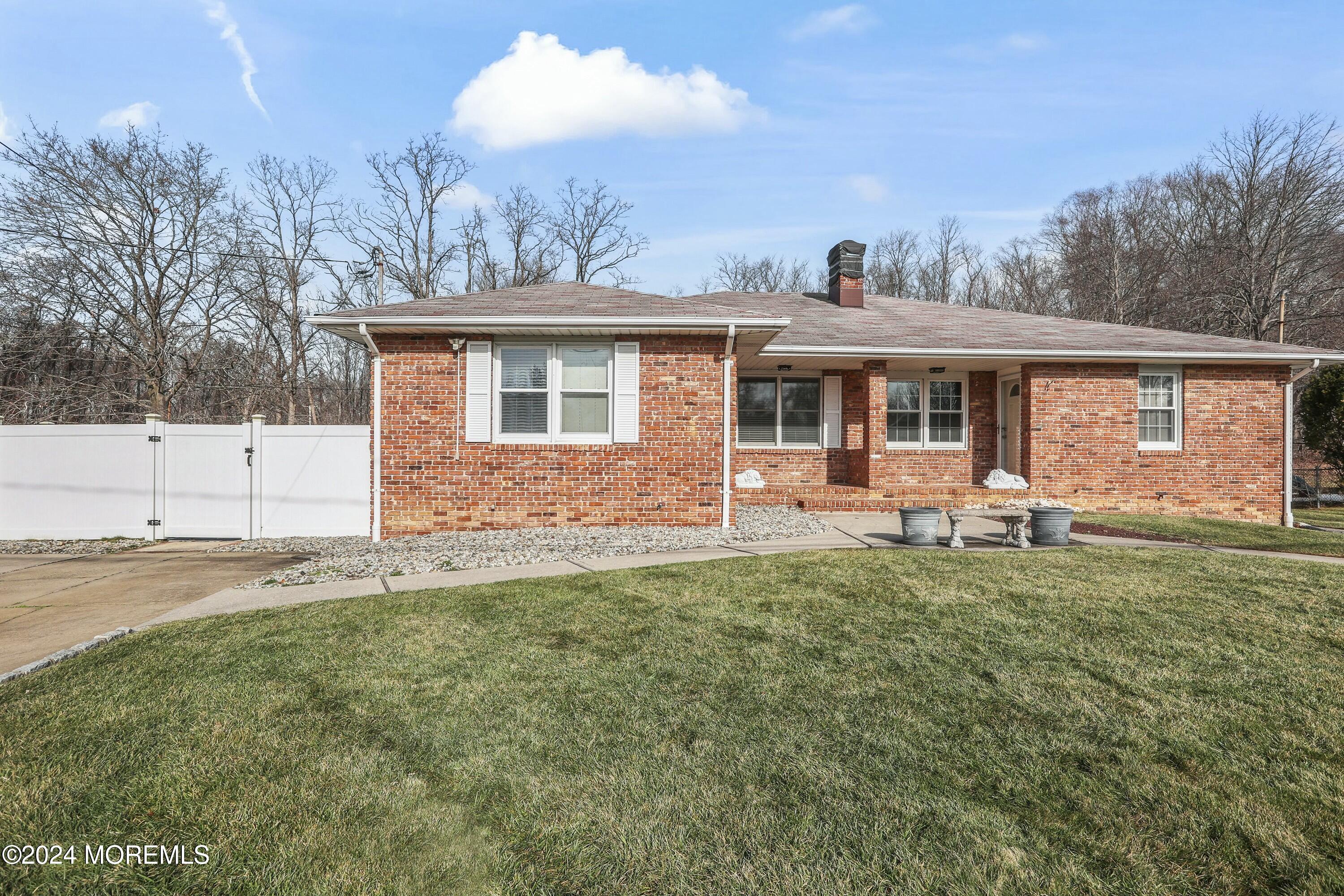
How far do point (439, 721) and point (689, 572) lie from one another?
130 inches

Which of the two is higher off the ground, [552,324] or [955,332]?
[955,332]

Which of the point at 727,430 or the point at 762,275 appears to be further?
the point at 762,275

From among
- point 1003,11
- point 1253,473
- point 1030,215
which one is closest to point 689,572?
point 1003,11

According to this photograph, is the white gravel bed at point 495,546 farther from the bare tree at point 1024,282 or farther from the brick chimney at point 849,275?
the bare tree at point 1024,282

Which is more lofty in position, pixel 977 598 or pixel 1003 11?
pixel 1003 11

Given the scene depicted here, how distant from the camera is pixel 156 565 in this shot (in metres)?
7.87

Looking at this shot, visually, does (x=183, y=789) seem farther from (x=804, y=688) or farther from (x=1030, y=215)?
(x=1030, y=215)

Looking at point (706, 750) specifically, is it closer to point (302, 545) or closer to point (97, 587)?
point (97, 587)

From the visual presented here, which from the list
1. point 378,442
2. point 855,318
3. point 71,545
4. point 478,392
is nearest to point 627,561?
point 478,392

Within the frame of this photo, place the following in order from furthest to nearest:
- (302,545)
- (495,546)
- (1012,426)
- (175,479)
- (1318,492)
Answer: (1318,492) < (1012,426) < (175,479) < (302,545) < (495,546)

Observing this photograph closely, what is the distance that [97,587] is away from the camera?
21.5 feet

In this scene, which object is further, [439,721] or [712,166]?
[712,166]

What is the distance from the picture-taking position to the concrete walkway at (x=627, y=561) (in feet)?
18.4

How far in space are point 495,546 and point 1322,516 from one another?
17.4 m
